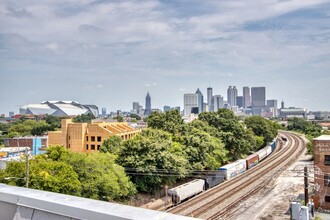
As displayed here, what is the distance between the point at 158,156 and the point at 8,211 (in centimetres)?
2386

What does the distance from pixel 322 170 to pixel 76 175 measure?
17.1 meters

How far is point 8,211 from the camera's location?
2861 millimetres

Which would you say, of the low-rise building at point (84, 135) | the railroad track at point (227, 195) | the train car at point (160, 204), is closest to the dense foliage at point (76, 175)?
the train car at point (160, 204)

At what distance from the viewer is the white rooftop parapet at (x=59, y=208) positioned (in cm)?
215

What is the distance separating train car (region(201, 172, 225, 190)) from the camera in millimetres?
31516

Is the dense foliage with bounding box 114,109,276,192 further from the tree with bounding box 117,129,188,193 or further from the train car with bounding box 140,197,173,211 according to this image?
the train car with bounding box 140,197,173,211

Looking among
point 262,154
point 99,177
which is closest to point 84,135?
point 99,177

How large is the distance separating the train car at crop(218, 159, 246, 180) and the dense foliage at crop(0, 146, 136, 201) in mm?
13090

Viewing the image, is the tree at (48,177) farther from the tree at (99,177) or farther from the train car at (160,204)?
the train car at (160,204)

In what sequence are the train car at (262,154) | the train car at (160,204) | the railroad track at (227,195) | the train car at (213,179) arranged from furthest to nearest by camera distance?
the train car at (262,154), the train car at (213,179), the train car at (160,204), the railroad track at (227,195)

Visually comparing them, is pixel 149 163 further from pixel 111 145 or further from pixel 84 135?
pixel 84 135

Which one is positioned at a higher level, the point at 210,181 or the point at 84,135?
the point at 84,135

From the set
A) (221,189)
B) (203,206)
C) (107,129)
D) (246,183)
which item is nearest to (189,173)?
(221,189)

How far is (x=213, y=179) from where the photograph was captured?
3300 cm
